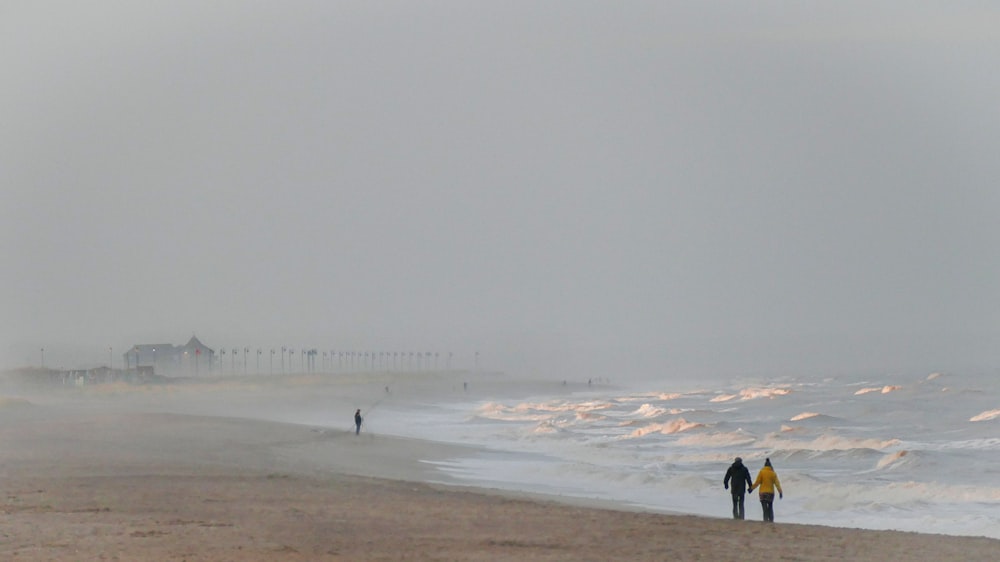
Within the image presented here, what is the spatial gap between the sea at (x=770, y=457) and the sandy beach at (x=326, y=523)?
175 inches

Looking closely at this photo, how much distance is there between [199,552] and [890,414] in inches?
2506

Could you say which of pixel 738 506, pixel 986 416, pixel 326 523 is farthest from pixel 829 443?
pixel 326 523

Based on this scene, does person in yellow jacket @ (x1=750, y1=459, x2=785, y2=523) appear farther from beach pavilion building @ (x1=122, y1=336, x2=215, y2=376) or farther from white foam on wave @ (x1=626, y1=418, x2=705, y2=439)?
beach pavilion building @ (x1=122, y1=336, x2=215, y2=376)

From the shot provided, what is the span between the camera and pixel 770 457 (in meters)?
44.1

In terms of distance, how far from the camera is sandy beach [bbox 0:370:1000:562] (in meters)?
18.2

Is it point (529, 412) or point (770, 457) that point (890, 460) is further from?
point (529, 412)

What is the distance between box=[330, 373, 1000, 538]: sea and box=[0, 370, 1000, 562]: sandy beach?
4449 mm

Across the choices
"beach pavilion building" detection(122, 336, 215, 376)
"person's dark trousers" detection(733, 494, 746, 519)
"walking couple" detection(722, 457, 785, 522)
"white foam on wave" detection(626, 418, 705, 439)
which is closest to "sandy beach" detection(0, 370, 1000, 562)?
"person's dark trousers" detection(733, 494, 746, 519)

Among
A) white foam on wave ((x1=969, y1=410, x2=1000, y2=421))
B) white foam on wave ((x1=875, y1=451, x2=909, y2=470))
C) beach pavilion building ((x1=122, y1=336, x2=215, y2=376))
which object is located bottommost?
white foam on wave ((x1=875, y1=451, x2=909, y2=470))

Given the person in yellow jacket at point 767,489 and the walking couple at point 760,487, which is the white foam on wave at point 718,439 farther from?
the person in yellow jacket at point 767,489

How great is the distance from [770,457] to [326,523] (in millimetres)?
26511

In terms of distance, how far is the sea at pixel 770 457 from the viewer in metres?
29.9

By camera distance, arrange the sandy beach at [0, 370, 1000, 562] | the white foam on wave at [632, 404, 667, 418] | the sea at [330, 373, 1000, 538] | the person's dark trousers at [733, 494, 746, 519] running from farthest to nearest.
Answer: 1. the white foam on wave at [632, 404, 667, 418]
2. the sea at [330, 373, 1000, 538]
3. the person's dark trousers at [733, 494, 746, 519]
4. the sandy beach at [0, 370, 1000, 562]

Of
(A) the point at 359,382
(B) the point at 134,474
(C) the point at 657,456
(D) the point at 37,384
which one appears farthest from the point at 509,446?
(A) the point at 359,382
